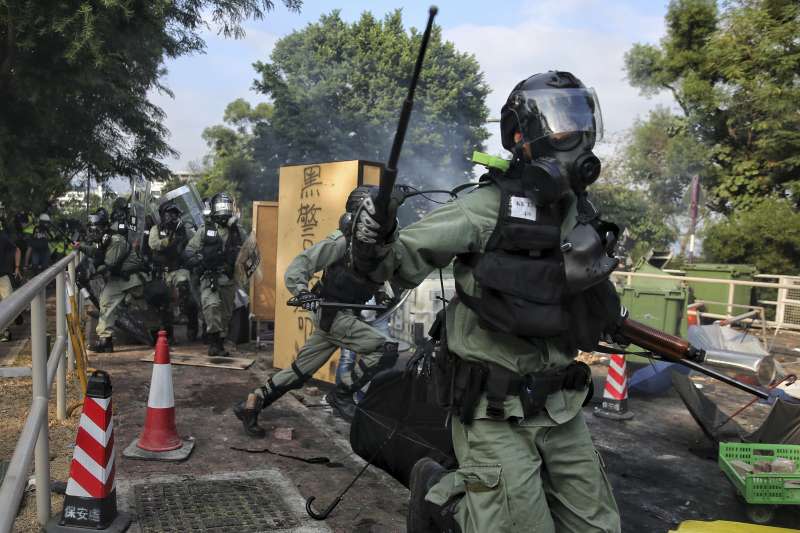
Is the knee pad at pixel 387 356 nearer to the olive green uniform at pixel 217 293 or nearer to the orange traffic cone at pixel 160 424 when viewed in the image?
the orange traffic cone at pixel 160 424

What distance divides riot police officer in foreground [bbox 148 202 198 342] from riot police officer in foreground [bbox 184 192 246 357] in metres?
0.74

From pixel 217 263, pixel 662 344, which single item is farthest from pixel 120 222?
pixel 662 344

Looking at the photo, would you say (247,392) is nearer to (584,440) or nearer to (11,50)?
(584,440)

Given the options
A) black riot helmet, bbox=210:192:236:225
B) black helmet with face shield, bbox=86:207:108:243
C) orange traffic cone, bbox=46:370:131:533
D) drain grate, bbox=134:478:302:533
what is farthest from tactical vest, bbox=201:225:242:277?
Answer: orange traffic cone, bbox=46:370:131:533

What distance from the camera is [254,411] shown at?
4762mm

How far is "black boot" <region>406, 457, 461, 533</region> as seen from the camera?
7.34 feet

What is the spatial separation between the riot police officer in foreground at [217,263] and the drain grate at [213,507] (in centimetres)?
410

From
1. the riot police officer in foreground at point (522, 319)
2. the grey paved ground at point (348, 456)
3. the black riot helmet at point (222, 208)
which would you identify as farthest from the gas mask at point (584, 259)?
the black riot helmet at point (222, 208)

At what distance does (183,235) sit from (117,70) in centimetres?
244

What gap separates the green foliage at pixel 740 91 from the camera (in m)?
18.9

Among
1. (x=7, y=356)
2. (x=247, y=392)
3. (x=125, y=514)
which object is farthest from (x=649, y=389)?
(x=7, y=356)

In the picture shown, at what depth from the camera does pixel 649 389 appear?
6773mm

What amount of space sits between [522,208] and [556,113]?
1.50ft

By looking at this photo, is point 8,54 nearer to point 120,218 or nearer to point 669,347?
point 120,218
